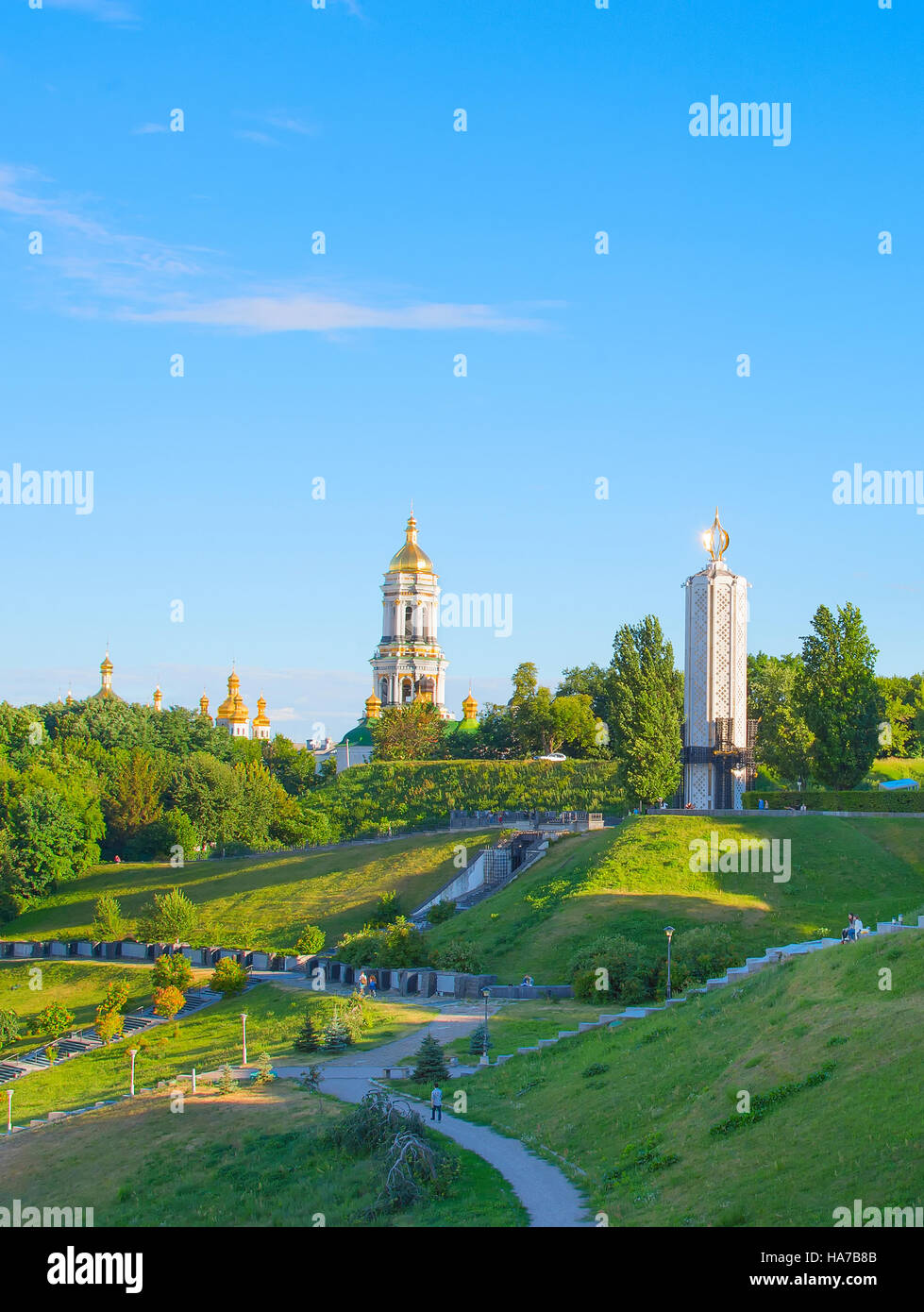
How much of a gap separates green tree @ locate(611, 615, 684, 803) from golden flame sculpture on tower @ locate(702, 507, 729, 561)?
471cm

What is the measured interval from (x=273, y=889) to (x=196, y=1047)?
994 inches

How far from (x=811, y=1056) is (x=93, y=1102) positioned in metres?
23.5

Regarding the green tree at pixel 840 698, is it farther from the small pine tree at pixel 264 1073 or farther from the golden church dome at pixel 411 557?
the golden church dome at pixel 411 557

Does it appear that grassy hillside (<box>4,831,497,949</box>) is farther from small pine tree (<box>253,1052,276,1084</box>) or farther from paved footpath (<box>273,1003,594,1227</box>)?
small pine tree (<box>253,1052,276,1084</box>)

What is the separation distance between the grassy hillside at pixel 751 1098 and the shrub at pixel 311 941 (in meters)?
23.5

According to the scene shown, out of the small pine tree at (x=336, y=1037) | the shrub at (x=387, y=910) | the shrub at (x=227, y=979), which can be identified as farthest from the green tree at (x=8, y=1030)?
the small pine tree at (x=336, y=1037)

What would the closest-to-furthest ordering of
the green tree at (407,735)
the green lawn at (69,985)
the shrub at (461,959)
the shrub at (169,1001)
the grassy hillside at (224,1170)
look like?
the grassy hillside at (224,1170), the shrub at (461,959), the shrub at (169,1001), the green lawn at (69,985), the green tree at (407,735)

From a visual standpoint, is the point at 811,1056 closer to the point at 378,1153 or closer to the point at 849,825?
the point at 378,1153

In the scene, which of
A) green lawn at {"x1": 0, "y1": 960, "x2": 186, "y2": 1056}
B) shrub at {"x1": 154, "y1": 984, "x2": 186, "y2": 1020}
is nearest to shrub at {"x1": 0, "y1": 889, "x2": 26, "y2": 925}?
green lawn at {"x1": 0, "y1": 960, "x2": 186, "y2": 1056}

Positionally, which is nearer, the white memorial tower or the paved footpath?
the paved footpath

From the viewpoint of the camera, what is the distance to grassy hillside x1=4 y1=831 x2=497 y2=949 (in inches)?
2586

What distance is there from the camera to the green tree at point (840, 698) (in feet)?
212

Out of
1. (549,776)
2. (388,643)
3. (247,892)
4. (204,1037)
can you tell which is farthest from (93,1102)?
(388,643)

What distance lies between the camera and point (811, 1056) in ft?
90.2
